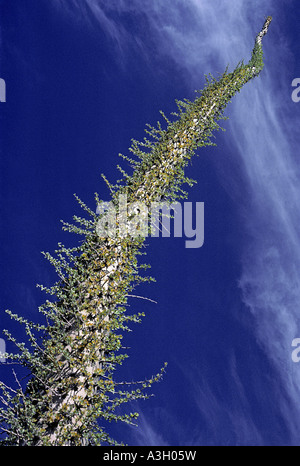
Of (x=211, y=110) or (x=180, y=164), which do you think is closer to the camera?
(x=180, y=164)

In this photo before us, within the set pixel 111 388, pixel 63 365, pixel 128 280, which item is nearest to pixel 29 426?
pixel 63 365

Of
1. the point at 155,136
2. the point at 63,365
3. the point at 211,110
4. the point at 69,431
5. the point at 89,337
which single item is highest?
the point at 211,110

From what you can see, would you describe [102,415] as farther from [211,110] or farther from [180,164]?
[211,110]

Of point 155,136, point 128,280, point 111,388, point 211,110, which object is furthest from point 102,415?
point 211,110

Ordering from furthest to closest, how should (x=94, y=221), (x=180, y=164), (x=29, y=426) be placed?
(x=180, y=164), (x=94, y=221), (x=29, y=426)

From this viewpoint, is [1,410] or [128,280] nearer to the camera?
[1,410]
